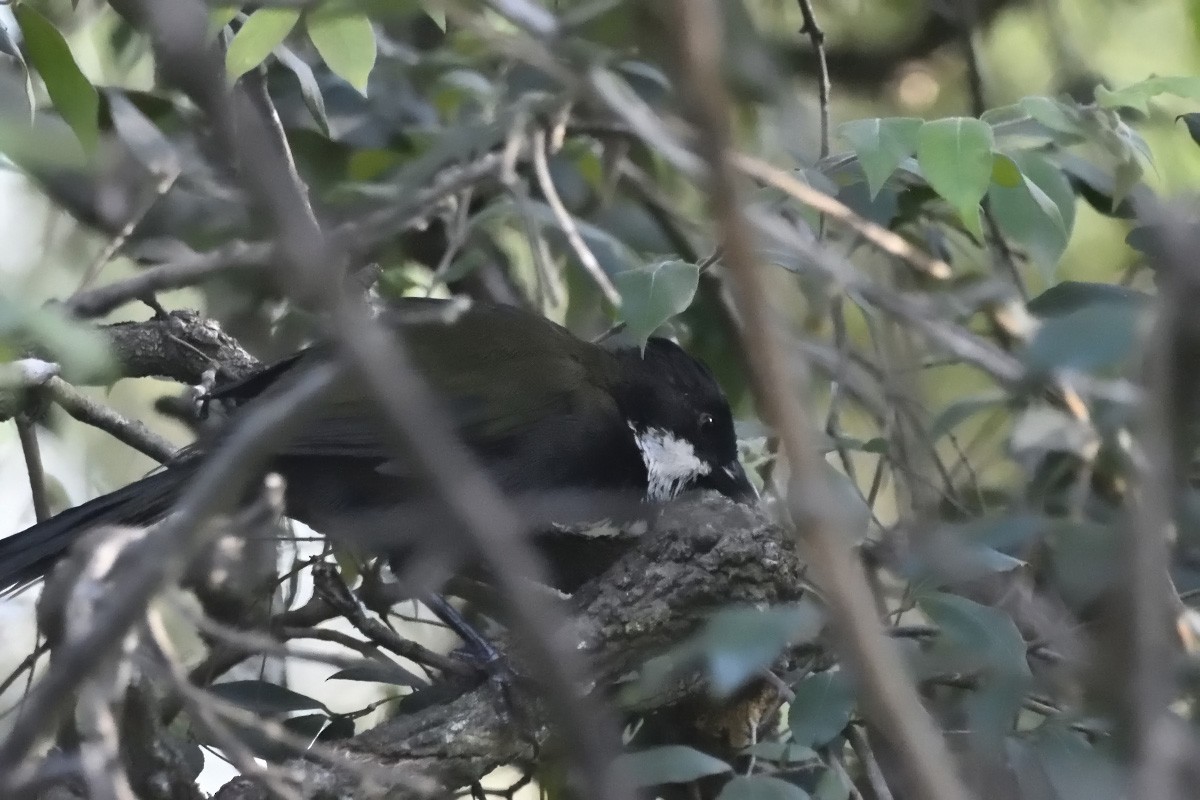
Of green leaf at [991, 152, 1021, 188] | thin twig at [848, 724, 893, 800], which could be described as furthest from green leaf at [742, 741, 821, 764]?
green leaf at [991, 152, 1021, 188]

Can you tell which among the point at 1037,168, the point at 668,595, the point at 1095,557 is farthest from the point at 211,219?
the point at 1095,557

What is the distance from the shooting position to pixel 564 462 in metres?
2.80

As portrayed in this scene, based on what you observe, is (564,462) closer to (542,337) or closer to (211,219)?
(542,337)

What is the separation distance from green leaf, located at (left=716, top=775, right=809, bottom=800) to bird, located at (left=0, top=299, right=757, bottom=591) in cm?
92

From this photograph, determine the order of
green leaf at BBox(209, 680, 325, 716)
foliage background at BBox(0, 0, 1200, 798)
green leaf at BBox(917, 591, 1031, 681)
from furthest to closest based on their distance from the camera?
foliage background at BBox(0, 0, 1200, 798)
green leaf at BBox(209, 680, 325, 716)
green leaf at BBox(917, 591, 1031, 681)

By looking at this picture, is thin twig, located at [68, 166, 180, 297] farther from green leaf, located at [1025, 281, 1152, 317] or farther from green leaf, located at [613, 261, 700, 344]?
Result: green leaf, located at [1025, 281, 1152, 317]

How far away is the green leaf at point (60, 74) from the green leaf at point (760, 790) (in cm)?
114

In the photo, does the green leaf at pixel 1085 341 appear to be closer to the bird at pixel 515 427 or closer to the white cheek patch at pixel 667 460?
the bird at pixel 515 427

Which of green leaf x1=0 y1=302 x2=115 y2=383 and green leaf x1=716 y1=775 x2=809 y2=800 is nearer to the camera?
green leaf x1=0 y1=302 x2=115 y2=383

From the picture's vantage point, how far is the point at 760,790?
5.09 feet

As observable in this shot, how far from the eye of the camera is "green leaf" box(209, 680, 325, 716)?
2109mm

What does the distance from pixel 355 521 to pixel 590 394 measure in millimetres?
607

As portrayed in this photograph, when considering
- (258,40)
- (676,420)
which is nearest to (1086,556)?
(258,40)

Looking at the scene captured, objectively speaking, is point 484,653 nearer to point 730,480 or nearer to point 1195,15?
point 730,480
